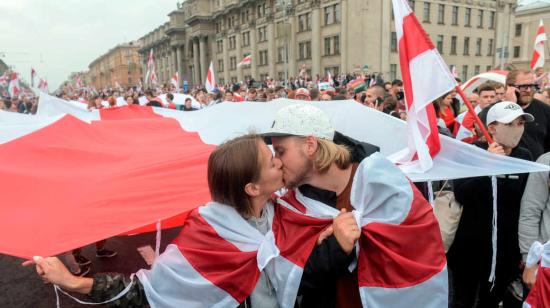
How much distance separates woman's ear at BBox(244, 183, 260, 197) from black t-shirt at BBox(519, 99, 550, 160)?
10.2ft

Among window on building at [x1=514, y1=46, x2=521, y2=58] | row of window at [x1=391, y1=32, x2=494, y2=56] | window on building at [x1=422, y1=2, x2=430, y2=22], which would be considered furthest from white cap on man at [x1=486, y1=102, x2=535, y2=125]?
window on building at [x1=514, y1=46, x2=521, y2=58]

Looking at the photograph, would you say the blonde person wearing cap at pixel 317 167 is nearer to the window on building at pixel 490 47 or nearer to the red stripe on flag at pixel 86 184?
the red stripe on flag at pixel 86 184

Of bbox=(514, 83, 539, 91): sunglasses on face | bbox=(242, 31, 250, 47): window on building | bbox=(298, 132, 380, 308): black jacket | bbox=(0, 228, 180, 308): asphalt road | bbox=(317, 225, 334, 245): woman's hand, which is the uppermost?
bbox=(242, 31, 250, 47): window on building

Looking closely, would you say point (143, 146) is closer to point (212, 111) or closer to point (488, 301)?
point (212, 111)

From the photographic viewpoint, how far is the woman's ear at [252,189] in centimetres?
178

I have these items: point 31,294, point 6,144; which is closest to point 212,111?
Result: point 6,144

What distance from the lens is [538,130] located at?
13.4ft

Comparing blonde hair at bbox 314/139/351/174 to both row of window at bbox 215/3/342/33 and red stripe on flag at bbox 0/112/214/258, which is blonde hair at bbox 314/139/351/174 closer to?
red stripe on flag at bbox 0/112/214/258

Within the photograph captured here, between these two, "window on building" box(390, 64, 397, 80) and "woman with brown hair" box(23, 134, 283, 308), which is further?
"window on building" box(390, 64, 397, 80)

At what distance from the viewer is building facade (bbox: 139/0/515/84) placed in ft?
128

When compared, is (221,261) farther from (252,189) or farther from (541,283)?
(541,283)

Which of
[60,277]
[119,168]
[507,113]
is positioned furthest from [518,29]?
[60,277]

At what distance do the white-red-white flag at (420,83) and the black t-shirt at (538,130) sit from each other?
1.49 m

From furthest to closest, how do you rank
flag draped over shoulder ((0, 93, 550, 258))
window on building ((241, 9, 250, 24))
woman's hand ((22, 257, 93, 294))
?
window on building ((241, 9, 250, 24)) → flag draped over shoulder ((0, 93, 550, 258)) → woman's hand ((22, 257, 93, 294))
